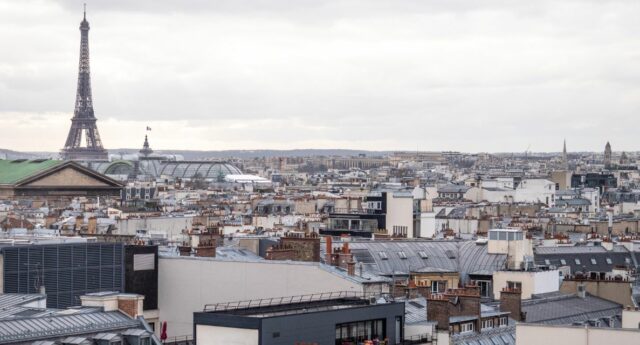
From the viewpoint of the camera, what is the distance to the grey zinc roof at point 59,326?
2773 centimetres

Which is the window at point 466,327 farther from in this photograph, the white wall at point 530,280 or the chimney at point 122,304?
the white wall at point 530,280

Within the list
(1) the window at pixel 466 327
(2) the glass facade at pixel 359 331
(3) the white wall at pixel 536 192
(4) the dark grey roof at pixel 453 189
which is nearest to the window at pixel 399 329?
(2) the glass facade at pixel 359 331

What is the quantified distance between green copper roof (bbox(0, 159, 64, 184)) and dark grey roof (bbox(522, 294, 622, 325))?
100 meters

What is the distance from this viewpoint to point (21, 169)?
14850cm

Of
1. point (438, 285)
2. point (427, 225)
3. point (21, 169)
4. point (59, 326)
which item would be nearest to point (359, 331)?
point (59, 326)

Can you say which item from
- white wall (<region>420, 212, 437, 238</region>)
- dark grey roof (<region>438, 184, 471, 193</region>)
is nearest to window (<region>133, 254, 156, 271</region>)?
white wall (<region>420, 212, 437, 238</region>)

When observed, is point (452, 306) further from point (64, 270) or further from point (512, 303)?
point (64, 270)

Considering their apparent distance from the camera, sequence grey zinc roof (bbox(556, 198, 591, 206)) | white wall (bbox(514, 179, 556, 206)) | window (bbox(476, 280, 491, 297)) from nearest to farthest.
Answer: window (bbox(476, 280, 491, 297)) < grey zinc roof (bbox(556, 198, 591, 206)) < white wall (bbox(514, 179, 556, 206))

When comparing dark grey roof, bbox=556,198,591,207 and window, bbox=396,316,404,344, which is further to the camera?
dark grey roof, bbox=556,198,591,207

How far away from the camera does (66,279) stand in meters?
39.9

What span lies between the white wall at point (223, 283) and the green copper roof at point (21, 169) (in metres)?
102

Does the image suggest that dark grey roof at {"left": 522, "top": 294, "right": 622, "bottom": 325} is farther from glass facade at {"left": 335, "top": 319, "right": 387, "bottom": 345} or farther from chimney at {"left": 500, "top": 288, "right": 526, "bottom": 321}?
glass facade at {"left": 335, "top": 319, "right": 387, "bottom": 345}

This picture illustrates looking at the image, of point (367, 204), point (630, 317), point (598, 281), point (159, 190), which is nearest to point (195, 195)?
point (159, 190)

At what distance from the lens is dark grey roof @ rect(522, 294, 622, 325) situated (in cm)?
4053
